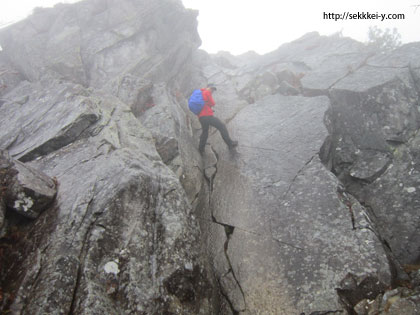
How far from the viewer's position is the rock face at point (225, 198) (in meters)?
5.53

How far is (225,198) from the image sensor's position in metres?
9.33

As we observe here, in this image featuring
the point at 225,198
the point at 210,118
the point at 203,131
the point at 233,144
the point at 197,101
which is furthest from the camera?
the point at 203,131

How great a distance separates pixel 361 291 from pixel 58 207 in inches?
304

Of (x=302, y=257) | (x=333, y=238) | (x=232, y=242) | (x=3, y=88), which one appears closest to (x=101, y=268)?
(x=232, y=242)

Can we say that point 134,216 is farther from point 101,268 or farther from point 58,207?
point 58,207

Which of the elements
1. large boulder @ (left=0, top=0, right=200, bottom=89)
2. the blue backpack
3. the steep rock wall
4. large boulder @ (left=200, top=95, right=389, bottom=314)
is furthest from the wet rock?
large boulder @ (left=0, top=0, right=200, bottom=89)

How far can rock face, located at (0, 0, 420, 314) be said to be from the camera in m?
5.53

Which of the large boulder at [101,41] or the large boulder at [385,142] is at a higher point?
the large boulder at [101,41]

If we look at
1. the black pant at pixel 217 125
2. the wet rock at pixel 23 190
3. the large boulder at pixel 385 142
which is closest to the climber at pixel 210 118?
the black pant at pixel 217 125

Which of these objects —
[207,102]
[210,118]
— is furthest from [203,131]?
[207,102]

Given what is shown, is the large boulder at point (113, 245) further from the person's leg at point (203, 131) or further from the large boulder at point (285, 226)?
the person's leg at point (203, 131)

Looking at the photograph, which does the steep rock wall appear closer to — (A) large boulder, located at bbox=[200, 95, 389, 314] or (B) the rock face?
(B) the rock face

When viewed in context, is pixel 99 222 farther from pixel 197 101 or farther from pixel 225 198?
pixel 197 101

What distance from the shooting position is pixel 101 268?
5402mm
